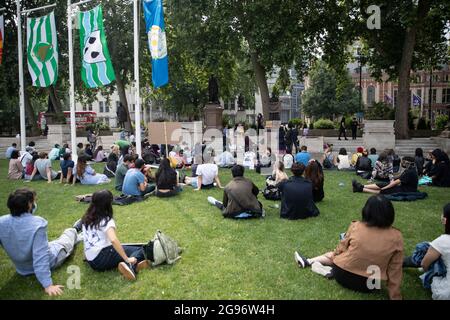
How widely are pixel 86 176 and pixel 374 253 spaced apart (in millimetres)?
11239

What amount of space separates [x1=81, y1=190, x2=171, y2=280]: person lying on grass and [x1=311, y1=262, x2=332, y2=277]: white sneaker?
230 centimetres

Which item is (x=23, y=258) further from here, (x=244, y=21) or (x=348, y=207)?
(x=244, y=21)

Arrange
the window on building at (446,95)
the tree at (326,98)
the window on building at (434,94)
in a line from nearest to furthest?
the tree at (326,98)
the window on building at (446,95)
the window on building at (434,94)

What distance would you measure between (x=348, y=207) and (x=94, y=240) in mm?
6617

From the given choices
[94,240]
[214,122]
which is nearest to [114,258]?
[94,240]

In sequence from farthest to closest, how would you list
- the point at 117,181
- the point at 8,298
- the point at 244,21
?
the point at 244,21 → the point at 117,181 → the point at 8,298

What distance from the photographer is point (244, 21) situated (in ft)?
93.6

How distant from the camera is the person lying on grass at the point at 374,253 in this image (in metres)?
5.06

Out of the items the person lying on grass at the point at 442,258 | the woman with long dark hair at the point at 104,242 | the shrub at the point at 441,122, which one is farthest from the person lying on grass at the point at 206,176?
the shrub at the point at 441,122

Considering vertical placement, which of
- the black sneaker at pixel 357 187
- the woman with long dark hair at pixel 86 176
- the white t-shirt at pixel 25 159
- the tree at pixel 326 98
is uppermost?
the tree at pixel 326 98

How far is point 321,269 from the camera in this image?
590 cm

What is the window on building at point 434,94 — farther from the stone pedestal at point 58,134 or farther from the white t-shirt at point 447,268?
the white t-shirt at point 447,268

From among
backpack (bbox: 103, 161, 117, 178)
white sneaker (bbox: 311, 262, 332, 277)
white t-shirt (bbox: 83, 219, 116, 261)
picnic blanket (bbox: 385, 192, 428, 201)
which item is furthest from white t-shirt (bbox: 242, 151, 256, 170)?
white t-shirt (bbox: 83, 219, 116, 261)

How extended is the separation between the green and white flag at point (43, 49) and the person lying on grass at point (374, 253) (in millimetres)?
15890
